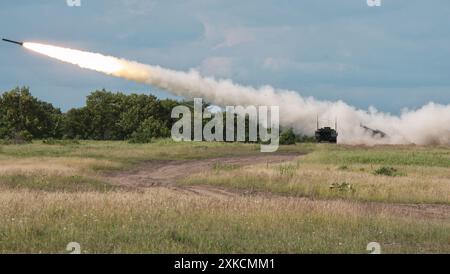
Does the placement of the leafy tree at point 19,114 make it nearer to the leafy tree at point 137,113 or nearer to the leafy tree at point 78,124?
the leafy tree at point 78,124

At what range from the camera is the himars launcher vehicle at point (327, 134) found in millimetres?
65188

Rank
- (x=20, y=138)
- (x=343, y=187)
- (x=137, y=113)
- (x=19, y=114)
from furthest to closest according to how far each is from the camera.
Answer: (x=137, y=113) < (x=19, y=114) < (x=20, y=138) < (x=343, y=187)

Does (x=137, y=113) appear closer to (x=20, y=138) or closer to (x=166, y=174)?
(x=20, y=138)

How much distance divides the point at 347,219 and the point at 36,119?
8187 centimetres

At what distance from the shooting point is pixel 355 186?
29.7m

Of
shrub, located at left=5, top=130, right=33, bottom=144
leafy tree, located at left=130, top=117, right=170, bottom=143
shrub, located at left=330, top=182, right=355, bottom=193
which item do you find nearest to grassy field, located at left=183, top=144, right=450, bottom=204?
shrub, located at left=330, top=182, right=355, bottom=193

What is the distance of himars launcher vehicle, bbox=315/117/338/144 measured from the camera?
6519 centimetres

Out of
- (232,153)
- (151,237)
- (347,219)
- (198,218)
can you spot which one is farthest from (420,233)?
(232,153)

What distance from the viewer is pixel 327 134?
67.5 m

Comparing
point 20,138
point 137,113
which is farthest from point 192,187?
point 137,113

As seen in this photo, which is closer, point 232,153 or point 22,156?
point 22,156

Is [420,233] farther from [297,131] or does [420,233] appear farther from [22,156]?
[297,131]

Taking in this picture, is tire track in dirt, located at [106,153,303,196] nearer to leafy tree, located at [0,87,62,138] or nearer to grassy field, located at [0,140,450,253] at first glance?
grassy field, located at [0,140,450,253]

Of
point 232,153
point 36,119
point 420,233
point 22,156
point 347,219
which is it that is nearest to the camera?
point 420,233
